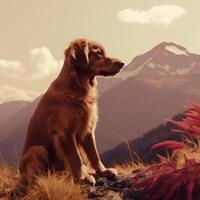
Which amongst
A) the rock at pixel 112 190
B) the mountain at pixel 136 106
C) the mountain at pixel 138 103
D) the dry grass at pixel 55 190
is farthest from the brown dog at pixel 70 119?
the mountain at pixel 136 106

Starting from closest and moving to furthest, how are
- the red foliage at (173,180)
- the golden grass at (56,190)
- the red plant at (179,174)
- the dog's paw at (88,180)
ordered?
the red plant at (179,174) → the red foliage at (173,180) → the golden grass at (56,190) → the dog's paw at (88,180)

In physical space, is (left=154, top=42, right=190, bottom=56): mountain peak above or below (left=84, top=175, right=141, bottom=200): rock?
above

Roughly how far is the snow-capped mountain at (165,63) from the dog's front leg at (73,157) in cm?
10006

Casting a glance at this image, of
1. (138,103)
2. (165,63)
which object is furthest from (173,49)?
(138,103)

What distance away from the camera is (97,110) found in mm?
6258

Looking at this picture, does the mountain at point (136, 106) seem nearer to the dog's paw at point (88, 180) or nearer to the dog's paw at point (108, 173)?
the dog's paw at point (108, 173)

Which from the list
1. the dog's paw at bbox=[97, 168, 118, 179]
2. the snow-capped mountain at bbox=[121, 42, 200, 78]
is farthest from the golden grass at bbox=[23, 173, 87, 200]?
the snow-capped mountain at bbox=[121, 42, 200, 78]

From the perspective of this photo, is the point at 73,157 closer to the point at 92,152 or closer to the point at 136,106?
the point at 92,152

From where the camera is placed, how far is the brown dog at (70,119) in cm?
576

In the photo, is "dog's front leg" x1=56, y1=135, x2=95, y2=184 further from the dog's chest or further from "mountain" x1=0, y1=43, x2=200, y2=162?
"mountain" x1=0, y1=43, x2=200, y2=162

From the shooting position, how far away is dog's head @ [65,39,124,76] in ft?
20.0

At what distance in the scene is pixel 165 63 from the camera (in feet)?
369

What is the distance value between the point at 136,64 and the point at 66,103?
107701 mm

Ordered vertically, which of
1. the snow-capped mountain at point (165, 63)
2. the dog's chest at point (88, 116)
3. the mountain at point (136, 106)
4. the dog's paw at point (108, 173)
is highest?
the snow-capped mountain at point (165, 63)
